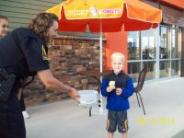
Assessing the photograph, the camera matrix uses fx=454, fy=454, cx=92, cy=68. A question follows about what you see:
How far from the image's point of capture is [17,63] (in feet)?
13.1

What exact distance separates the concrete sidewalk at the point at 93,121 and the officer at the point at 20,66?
9.64ft

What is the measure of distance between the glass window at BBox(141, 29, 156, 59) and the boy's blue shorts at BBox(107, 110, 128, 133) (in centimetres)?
1117

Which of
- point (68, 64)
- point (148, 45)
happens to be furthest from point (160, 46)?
point (68, 64)

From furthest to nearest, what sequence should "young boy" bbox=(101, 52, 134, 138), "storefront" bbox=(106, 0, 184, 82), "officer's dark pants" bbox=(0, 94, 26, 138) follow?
"storefront" bbox=(106, 0, 184, 82)
"young boy" bbox=(101, 52, 134, 138)
"officer's dark pants" bbox=(0, 94, 26, 138)

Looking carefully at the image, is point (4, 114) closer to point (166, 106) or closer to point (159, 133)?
point (159, 133)

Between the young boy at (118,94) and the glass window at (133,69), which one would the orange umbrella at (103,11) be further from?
the glass window at (133,69)

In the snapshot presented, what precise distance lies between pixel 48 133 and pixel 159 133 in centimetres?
183

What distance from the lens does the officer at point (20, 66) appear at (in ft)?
12.8

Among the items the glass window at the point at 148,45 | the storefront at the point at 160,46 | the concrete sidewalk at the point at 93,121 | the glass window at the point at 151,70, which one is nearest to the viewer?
the concrete sidewalk at the point at 93,121

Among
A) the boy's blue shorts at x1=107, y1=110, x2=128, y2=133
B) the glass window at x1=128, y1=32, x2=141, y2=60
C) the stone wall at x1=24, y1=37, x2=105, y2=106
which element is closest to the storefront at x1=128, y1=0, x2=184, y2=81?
the glass window at x1=128, y1=32, x2=141, y2=60

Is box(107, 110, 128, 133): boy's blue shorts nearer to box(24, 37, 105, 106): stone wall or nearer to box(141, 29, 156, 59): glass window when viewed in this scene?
box(24, 37, 105, 106): stone wall

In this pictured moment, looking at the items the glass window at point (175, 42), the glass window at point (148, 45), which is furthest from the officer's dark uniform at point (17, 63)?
the glass window at point (175, 42)

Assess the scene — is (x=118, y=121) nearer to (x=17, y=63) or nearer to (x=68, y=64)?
(x=17, y=63)

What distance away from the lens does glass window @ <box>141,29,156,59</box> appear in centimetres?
1727
